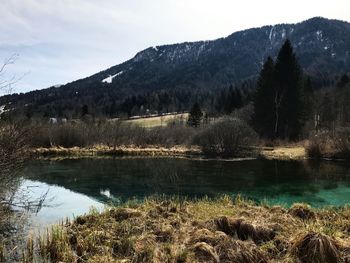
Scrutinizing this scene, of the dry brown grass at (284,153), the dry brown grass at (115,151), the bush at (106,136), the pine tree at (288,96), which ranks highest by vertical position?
the pine tree at (288,96)

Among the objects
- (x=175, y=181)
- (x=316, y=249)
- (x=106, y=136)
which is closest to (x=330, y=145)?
(x=175, y=181)

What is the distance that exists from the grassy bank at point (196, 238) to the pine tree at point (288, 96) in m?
45.4

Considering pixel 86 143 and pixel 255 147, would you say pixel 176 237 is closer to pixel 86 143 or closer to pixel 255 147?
pixel 255 147

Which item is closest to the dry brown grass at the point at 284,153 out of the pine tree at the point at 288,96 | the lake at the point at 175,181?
the lake at the point at 175,181

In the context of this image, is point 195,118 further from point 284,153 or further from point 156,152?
point 284,153

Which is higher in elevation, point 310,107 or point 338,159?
point 310,107

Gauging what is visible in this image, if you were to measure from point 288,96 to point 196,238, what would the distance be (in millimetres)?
51733

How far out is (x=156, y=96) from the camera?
163m

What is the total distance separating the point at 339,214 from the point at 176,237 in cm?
633

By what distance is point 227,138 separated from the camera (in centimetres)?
4941

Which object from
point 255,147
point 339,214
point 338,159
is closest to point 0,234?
point 339,214

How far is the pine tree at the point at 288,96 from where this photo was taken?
2347 inches

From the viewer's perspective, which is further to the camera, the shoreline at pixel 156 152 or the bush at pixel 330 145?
the shoreline at pixel 156 152

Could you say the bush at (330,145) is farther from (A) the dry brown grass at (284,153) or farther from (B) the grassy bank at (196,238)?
(B) the grassy bank at (196,238)
